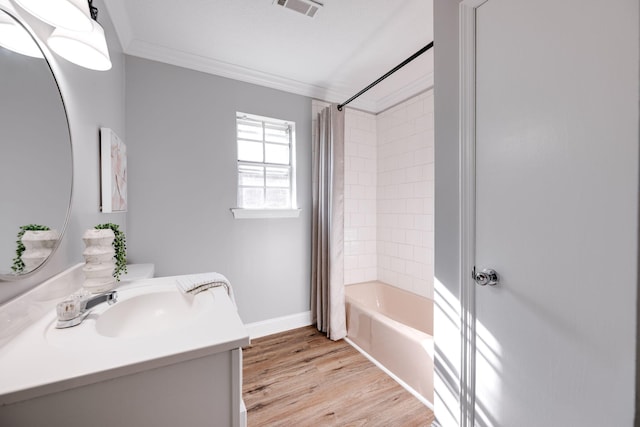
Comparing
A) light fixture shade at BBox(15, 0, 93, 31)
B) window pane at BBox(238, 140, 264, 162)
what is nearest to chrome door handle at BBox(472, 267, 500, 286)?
light fixture shade at BBox(15, 0, 93, 31)

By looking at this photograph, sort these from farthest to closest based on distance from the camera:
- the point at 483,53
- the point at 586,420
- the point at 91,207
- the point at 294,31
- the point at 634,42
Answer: the point at 294,31 < the point at 91,207 < the point at 483,53 < the point at 586,420 < the point at 634,42

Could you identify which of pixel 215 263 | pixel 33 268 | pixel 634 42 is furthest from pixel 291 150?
pixel 634 42

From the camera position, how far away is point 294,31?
189cm

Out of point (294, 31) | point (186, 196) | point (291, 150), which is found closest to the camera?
point (294, 31)

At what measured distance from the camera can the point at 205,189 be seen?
2.28 meters

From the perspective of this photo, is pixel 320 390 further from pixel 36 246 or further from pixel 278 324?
pixel 36 246

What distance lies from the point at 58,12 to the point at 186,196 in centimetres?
150

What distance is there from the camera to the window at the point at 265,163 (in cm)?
253

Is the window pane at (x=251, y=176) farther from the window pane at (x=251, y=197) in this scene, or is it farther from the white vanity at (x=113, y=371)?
the white vanity at (x=113, y=371)

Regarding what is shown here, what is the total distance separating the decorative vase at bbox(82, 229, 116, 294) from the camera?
109cm

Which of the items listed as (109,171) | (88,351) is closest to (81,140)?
(109,171)

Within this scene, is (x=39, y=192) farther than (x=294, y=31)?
No

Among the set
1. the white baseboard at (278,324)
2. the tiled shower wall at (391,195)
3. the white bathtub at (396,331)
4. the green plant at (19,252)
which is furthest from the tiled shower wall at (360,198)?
the green plant at (19,252)

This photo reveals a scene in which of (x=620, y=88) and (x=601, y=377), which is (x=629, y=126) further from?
(x=601, y=377)
